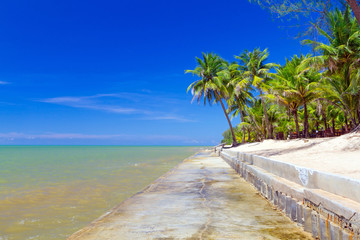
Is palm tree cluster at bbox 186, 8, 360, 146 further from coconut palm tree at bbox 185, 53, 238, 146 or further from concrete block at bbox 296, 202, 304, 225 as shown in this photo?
concrete block at bbox 296, 202, 304, 225

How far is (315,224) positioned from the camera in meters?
3.02

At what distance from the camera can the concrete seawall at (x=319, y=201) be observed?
2379mm

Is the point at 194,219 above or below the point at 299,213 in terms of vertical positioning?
below

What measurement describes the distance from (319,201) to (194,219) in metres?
1.94

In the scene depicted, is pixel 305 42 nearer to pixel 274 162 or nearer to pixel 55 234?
pixel 274 162

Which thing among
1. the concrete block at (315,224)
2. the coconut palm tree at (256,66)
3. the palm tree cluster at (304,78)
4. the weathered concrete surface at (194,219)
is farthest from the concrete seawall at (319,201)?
the coconut palm tree at (256,66)

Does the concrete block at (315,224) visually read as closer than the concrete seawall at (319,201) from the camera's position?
No

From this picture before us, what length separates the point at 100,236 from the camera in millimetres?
3432

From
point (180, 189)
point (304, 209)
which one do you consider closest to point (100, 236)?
point (304, 209)

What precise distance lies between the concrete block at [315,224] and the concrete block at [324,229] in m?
0.09

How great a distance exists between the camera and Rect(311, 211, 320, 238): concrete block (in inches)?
116

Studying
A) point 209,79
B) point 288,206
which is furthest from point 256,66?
point 288,206

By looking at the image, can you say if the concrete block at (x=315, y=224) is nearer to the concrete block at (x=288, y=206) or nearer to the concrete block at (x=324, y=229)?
the concrete block at (x=324, y=229)

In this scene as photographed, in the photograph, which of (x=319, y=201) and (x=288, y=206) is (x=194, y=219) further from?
(x=319, y=201)
